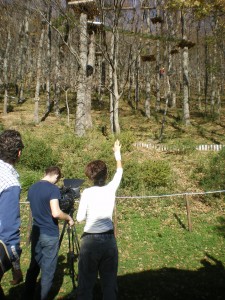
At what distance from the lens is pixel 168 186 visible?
11.5 metres

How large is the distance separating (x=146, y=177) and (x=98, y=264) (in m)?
7.81

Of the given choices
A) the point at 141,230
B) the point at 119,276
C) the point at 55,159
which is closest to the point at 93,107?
the point at 55,159

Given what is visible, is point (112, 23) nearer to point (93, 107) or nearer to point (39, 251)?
point (39, 251)

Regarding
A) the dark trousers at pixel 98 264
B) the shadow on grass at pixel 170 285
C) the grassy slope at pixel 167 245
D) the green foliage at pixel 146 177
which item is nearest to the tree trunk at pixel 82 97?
the grassy slope at pixel 167 245

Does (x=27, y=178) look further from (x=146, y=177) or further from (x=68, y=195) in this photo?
(x=68, y=195)

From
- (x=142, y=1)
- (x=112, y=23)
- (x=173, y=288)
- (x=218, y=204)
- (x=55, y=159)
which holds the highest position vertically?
(x=142, y=1)

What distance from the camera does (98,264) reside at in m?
3.58

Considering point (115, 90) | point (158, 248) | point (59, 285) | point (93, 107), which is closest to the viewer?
point (59, 285)

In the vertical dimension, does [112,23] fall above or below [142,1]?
below

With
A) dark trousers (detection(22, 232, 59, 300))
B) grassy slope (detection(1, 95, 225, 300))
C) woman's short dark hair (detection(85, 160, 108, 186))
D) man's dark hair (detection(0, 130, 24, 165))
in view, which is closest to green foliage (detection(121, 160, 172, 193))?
grassy slope (detection(1, 95, 225, 300))

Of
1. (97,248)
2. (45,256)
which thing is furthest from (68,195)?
(97,248)

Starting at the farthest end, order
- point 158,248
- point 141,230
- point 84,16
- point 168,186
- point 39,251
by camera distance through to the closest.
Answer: point 84,16 < point 168,186 < point 141,230 < point 158,248 < point 39,251

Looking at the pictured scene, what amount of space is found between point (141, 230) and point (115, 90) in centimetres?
446

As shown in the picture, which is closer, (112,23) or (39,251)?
(39,251)
